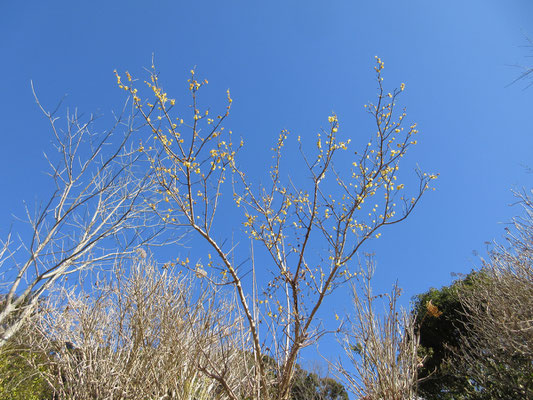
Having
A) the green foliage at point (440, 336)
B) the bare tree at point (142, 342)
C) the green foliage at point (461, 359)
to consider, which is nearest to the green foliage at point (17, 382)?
the bare tree at point (142, 342)

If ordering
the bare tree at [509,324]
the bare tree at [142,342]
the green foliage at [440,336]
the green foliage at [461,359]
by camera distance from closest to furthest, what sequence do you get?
the bare tree at [142,342] < the bare tree at [509,324] < the green foliage at [461,359] < the green foliage at [440,336]

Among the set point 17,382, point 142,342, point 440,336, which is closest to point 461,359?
point 440,336

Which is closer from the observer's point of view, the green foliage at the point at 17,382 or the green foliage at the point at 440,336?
the green foliage at the point at 17,382

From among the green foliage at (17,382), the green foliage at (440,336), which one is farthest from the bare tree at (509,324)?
the green foliage at (17,382)

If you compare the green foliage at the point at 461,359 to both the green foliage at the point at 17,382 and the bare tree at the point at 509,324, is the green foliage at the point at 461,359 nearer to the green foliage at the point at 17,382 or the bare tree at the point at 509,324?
the bare tree at the point at 509,324

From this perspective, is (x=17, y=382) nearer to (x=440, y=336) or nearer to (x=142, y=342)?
(x=142, y=342)

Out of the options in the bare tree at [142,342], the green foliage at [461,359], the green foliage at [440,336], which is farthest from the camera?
the green foliage at [440,336]

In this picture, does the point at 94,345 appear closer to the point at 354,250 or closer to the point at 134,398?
the point at 134,398

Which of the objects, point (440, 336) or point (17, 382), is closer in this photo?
point (17, 382)

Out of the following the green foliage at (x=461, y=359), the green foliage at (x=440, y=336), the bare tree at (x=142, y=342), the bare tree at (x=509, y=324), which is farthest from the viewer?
the green foliage at (x=440, y=336)

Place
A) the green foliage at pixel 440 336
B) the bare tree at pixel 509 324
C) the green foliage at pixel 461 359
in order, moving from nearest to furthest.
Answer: the bare tree at pixel 509 324
the green foliage at pixel 461 359
the green foliage at pixel 440 336

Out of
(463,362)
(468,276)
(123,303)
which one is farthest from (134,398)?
(468,276)

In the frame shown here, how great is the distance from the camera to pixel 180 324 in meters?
3.34

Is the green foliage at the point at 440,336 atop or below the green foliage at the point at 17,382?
atop
